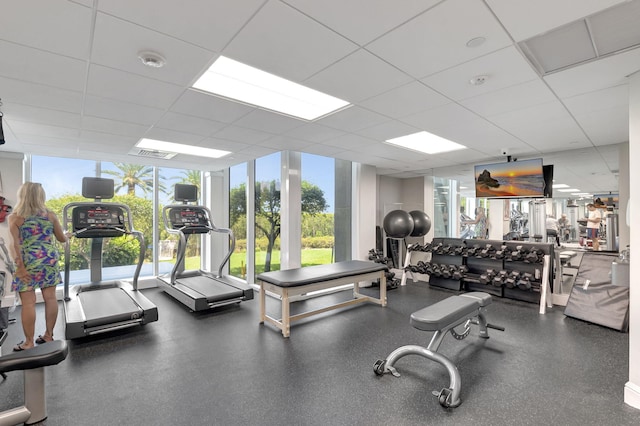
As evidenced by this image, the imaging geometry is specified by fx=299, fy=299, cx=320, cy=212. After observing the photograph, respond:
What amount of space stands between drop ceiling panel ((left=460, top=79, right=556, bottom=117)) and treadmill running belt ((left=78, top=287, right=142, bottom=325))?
177 inches

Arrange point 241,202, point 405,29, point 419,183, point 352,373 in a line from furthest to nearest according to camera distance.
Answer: point 419,183, point 241,202, point 352,373, point 405,29

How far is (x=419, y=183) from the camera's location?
7.94 m

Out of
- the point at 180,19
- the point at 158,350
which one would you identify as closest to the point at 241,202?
the point at 158,350

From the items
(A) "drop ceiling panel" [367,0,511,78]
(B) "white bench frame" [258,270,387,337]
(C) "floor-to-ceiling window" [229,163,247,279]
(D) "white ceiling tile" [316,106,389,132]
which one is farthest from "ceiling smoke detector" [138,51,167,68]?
(C) "floor-to-ceiling window" [229,163,247,279]

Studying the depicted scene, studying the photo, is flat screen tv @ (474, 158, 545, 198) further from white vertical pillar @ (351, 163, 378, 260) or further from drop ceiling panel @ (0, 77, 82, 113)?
drop ceiling panel @ (0, 77, 82, 113)

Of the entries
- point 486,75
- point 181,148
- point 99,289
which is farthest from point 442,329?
point 99,289

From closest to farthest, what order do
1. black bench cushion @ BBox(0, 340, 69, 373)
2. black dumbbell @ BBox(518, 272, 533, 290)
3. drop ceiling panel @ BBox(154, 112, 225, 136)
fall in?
black bench cushion @ BBox(0, 340, 69, 373) < drop ceiling panel @ BBox(154, 112, 225, 136) < black dumbbell @ BBox(518, 272, 533, 290)

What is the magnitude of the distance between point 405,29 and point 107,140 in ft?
14.3

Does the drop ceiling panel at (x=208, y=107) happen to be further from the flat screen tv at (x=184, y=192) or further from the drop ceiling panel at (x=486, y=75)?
the flat screen tv at (x=184, y=192)

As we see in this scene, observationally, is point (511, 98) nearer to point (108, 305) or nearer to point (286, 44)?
point (286, 44)

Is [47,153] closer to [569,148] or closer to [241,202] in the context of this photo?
[241,202]

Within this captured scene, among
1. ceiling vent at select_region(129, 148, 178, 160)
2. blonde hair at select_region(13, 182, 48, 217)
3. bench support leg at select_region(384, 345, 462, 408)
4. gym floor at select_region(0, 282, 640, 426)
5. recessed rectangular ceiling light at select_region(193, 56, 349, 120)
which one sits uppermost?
Answer: recessed rectangular ceiling light at select_region(193, 56, 349, 120)

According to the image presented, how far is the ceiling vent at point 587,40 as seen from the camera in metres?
1.71

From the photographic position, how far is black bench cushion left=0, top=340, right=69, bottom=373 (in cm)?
186
